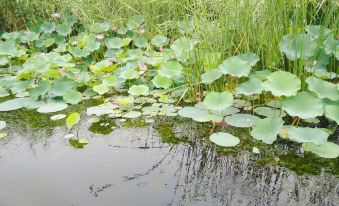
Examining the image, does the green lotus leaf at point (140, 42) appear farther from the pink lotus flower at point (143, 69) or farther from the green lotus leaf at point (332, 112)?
the green lotus leaf at point (332, 112)

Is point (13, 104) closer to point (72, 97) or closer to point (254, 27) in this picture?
point (72, 97)

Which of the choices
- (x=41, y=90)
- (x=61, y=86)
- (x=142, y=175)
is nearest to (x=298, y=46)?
(x=142, y=175)

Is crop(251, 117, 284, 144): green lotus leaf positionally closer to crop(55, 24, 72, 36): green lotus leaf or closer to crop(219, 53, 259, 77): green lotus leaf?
crop(219, 53, 259, 77): green lotus leaf

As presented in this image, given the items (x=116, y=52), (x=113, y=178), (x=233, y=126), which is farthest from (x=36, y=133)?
(x=116, y=52)

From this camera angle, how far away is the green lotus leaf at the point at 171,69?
7.37ft

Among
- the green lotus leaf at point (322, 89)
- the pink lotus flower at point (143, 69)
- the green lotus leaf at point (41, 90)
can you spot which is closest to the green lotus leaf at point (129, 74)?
the pink lotus flower at point (143, 69)

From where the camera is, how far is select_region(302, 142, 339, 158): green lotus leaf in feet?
5.25

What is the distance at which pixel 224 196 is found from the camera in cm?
139

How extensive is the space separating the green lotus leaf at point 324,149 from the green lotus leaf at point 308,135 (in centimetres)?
5

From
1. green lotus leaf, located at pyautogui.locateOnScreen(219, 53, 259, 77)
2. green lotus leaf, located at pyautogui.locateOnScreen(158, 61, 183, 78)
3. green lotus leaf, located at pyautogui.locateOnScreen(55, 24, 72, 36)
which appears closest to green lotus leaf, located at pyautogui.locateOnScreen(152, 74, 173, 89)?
green lotus leaf, located at pyautogui.locateOnScreen(158, 61, 183, 78)

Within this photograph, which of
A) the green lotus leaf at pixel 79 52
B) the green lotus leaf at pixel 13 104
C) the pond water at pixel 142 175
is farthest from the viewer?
the green lotus leaf at pixel 79 52

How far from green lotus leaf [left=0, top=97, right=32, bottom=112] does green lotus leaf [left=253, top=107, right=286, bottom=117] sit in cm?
126

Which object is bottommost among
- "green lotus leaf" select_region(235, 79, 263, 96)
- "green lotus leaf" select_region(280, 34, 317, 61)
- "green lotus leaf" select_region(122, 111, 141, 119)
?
"green lotus leaf" select_region(122, 111, 141, 119)

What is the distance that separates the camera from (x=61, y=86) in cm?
227
